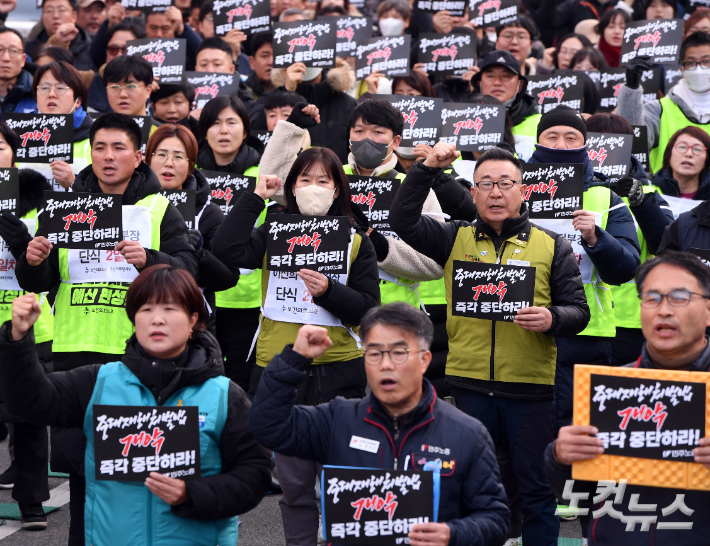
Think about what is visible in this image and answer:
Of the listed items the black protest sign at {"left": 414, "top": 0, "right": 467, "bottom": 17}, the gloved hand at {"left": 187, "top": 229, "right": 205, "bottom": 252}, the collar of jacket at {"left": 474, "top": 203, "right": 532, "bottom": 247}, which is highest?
the black protest sign at {"left": 414, "top": 0, "right": 467, "bottom": 17}

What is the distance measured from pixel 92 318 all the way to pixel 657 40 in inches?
255

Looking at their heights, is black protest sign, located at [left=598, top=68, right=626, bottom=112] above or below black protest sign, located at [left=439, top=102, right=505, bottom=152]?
above

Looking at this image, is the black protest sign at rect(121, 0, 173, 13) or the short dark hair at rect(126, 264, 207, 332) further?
the black protest sign at rect(121, 0, 173, 13)

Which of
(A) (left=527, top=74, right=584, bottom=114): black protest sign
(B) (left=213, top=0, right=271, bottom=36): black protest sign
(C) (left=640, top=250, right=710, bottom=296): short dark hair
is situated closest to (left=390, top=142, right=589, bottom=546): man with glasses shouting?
(C) (left=640, top=250, right=710, bottom=296): short dark hair

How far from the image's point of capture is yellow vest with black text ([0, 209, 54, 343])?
19.6 ft

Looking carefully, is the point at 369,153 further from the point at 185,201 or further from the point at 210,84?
the point at 210,84

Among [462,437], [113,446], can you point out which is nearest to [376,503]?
[462,437]

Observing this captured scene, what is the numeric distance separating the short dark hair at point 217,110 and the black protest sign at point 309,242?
249 cm

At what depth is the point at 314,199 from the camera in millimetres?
5293

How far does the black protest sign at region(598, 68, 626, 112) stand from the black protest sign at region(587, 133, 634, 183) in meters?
3.02

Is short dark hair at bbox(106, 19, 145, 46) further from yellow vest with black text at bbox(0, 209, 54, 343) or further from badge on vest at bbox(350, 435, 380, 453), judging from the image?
badge on vest at bbox(350, 435, 380, 453)

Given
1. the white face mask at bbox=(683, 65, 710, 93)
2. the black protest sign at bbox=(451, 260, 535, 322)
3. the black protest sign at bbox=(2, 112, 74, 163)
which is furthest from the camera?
the white face mask at bbox=(683, 65, 710, 93)

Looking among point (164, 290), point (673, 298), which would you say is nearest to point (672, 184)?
point (673, 298)

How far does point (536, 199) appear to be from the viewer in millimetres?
5938
